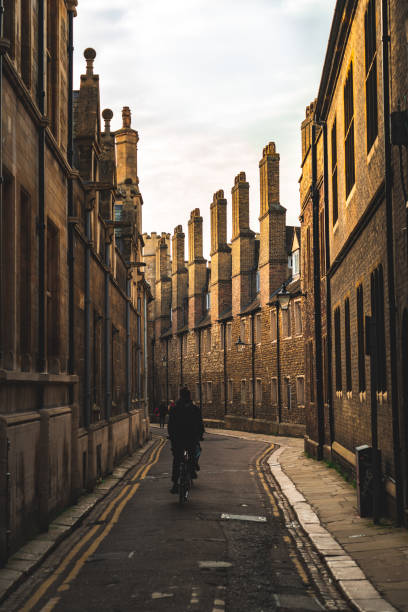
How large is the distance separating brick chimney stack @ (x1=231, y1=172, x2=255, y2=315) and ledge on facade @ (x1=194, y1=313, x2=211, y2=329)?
308 inches

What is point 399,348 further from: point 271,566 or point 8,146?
point 8,146

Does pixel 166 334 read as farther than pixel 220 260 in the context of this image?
Yes

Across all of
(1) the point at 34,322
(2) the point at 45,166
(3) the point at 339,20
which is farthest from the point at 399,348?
(3) the point at 339,20

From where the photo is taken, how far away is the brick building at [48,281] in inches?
407

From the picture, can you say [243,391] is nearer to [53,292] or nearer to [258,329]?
[258,329]

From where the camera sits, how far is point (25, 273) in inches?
464

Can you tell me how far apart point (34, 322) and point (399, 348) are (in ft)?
17.5

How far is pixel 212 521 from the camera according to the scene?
11945mm

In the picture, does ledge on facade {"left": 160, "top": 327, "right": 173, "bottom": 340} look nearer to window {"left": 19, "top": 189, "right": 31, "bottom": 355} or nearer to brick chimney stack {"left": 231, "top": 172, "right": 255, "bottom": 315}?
brick chimney stack {"left": 231, "top": 172, "right": 255, "bottom": 315}

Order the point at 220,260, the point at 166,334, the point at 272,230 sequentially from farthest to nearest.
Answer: the point at 166,334 → the point at 220,260 → the point at 272,230

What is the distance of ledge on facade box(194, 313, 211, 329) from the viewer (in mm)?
59922

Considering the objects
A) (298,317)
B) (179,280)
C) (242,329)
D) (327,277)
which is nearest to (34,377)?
(327,277)

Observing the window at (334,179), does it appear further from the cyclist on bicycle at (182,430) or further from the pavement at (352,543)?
the cyclist on bicycle at (182,430)

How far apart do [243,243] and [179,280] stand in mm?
20104
